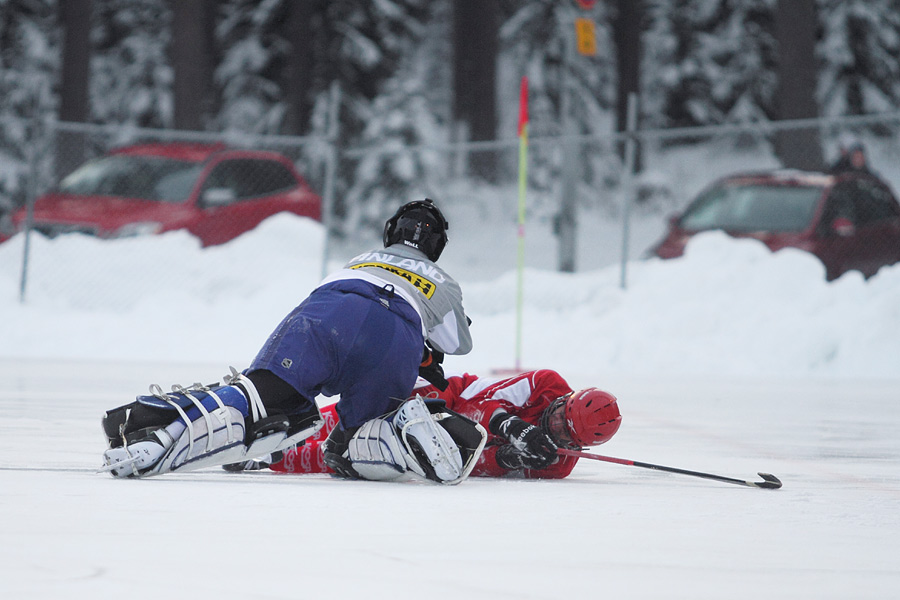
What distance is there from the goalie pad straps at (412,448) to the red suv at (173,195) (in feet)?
28.4

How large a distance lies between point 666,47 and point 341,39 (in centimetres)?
1092

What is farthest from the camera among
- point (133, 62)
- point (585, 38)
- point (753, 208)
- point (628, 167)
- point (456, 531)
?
point (133, 62)

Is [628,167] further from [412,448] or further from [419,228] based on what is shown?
[412,448]

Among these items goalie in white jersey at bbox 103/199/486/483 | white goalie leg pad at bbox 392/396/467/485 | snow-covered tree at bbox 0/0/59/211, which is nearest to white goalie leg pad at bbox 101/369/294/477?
goalie in white jersey at bbox 103/199/486/483

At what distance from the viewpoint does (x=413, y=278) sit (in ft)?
14.0

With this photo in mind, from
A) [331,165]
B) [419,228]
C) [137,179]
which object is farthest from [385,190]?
[419,228]

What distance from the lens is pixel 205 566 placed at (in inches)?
99.1

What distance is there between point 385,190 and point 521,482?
14282mm

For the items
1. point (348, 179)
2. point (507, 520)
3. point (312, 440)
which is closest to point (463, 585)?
point (507, 520)

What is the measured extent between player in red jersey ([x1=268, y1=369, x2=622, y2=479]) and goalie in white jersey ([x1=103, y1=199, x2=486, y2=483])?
0.22 meters

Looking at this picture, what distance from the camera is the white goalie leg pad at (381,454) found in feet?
13.1

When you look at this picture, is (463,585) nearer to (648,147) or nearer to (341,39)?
(341,39)

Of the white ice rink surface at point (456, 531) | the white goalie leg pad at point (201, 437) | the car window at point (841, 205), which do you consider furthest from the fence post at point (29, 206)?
the white goalie leg pad at point (201, 437)

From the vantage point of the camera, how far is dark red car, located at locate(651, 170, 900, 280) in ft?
38.4
